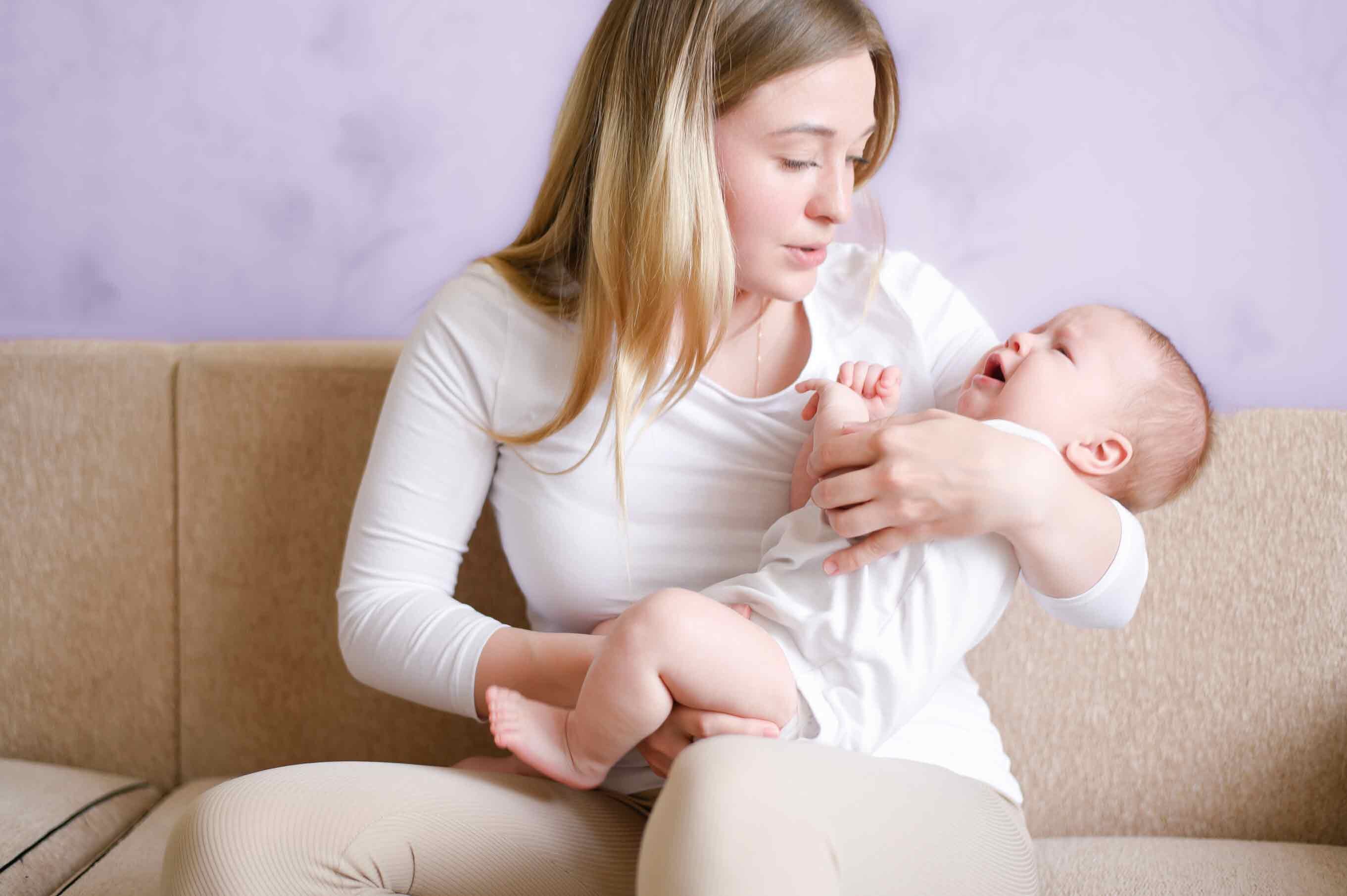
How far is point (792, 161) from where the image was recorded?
114cm

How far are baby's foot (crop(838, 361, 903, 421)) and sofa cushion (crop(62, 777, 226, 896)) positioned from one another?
948mm

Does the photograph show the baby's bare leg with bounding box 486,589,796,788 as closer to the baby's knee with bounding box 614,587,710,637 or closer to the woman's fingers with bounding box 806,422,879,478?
the baby's knee with bounding box 614,587,710,637

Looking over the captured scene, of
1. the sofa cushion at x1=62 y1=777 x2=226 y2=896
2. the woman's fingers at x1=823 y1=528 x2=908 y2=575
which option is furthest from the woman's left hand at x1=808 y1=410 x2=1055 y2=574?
the sofa cushion at x1=62 y1=777 x2=226 y2=896

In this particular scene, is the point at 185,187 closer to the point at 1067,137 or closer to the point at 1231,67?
the point at 1067,137

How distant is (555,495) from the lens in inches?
49.2

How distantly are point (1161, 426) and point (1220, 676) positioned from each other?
17.8 inches

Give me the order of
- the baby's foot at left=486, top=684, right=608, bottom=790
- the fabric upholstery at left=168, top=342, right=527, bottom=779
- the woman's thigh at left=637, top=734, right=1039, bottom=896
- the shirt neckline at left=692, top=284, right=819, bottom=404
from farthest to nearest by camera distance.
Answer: the fabric upholstery at left=168, top=342, right=527, bottom=779 → the shirt neckline at left=692, top=284, right=819, bottom=404 → the baby's foot at left=486, top=684, right=608, bottom=790 → the woman's thigh at left=637, top=734, right=1039, bottom=896

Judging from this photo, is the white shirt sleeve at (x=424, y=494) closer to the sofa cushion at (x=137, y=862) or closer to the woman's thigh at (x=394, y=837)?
the woman's thigh at (x=394, y=837)

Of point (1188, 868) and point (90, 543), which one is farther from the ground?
point (90, 543)

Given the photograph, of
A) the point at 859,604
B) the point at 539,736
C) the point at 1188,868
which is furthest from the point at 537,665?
the point at 1188,868

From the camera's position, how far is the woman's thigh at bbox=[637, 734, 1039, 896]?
77 cm

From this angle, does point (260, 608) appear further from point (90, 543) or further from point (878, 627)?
point (878, 627)

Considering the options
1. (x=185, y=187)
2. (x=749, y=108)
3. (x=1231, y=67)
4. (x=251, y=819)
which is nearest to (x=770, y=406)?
(x=749, y=108)

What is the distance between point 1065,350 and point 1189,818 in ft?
2.32
